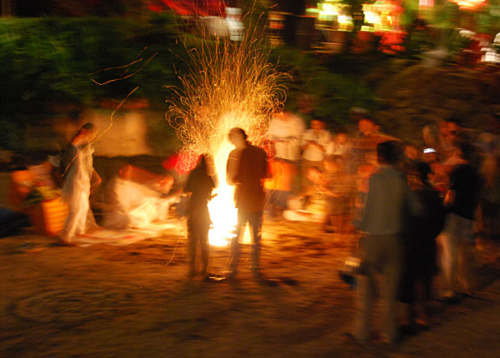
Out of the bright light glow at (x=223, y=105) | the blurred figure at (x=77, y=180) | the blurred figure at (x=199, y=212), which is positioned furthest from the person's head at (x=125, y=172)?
the blurred figure at (x=199, y=212)

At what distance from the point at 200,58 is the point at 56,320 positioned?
904 cm

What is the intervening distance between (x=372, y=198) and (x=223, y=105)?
19.4 ft

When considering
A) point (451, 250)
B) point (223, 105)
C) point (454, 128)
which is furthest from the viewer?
point (223, 105)

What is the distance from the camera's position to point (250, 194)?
7.10 m

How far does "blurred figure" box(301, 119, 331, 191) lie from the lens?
36.8 ft

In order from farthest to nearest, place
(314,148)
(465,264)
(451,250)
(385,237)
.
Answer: (314,148), (465,264), (451,250), (385,237)

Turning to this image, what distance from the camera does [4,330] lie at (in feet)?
18.1

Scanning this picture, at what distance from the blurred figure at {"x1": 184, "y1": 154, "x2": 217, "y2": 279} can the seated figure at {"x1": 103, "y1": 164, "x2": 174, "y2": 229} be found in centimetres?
313

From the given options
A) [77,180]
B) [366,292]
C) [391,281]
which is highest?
[77,180]

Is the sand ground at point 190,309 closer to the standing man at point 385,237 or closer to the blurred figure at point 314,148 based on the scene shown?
the standing man at point 385,237

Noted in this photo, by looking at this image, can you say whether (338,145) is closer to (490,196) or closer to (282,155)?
(282,155)

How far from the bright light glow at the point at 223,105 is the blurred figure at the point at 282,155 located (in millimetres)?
284

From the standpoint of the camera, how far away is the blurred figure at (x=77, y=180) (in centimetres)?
892

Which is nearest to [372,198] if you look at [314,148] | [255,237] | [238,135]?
[255,237]
